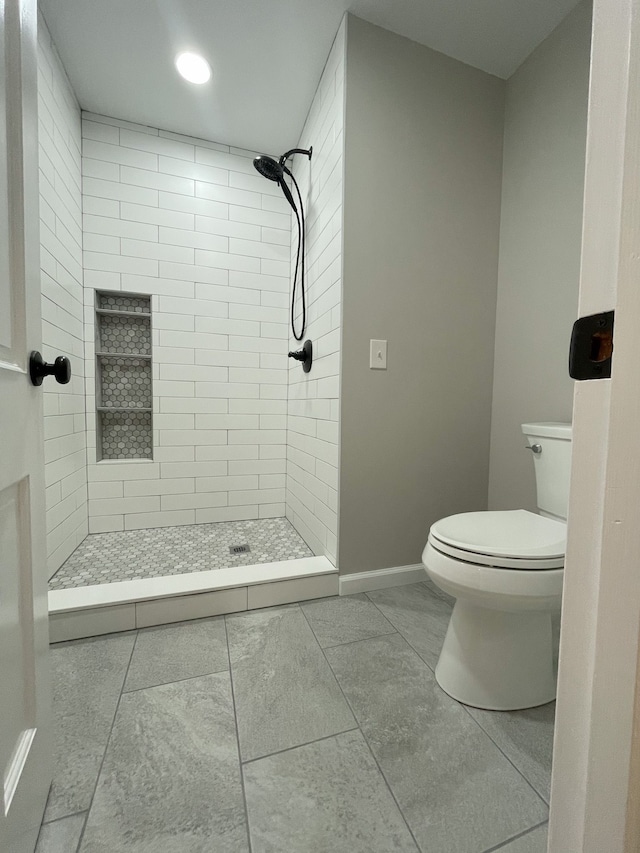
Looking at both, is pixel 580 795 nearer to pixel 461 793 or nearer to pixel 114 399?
pixel 461 793

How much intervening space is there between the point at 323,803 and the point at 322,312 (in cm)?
166

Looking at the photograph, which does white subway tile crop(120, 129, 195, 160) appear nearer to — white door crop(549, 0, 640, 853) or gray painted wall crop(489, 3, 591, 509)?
gray painted wall crop(489, 3, 591, 509)

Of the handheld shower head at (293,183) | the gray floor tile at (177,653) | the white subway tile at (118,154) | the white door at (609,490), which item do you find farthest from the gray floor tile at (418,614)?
the white subway tile at (118,154)

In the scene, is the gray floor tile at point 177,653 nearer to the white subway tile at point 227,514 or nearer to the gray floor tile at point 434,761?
the gray floor tile at point 434,761

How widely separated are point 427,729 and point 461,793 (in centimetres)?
15

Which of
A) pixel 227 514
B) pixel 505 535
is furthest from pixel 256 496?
pixel 505 535

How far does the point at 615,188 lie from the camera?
1.00 feet

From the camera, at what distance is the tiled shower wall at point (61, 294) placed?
4.94 feet

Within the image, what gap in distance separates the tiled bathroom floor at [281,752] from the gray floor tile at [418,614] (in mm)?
14

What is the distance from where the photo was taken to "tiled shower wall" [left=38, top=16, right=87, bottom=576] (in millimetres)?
1505

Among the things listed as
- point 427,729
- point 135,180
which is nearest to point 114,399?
point 135,180

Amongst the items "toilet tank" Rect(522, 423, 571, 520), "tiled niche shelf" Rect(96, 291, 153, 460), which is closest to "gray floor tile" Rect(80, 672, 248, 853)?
"toilet tank" Rect(522, 423, 571, 520)

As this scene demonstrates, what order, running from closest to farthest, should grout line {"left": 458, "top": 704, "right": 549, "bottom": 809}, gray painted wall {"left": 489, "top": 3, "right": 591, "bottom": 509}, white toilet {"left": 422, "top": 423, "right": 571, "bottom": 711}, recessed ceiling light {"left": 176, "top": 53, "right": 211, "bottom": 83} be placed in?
1. grout line {"left": 458, "top": 704, "right": 549, "bottom": 809}
2. white toilet {"left": 422, "top": 423, "right": 571, "bottom": 711}
3. gray painted wall {"left": 489, "top": 3, "right": 591, "bottom": 509}
4. recessed ceiling light {"left": 176, "top": 53, "right": 211, "bottom": 83}

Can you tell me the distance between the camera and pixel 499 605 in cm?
89
